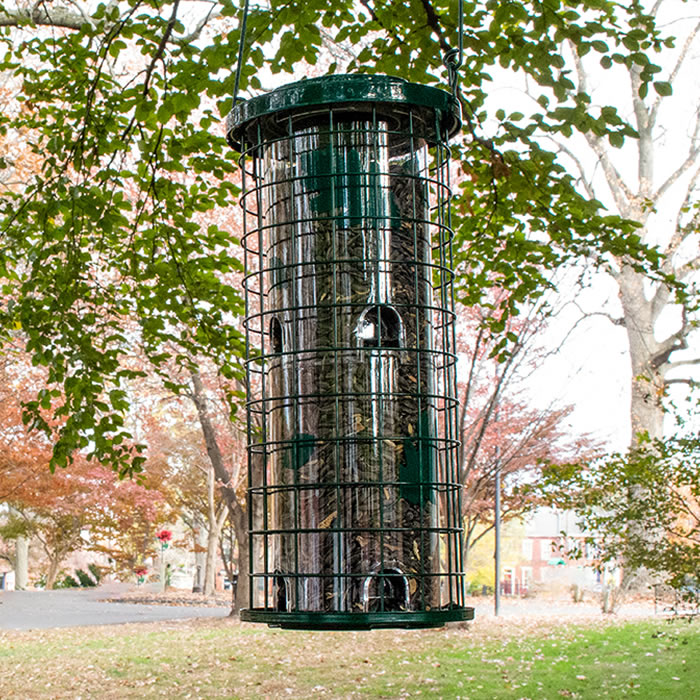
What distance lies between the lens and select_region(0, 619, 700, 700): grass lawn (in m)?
8.85

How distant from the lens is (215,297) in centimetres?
719

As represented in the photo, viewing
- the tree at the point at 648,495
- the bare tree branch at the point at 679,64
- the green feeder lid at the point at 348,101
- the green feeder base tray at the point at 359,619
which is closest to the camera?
the green feeder base tray at the point at 359,619

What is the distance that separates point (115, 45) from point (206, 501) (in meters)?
24.1

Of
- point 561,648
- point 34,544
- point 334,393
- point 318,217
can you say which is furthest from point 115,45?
point 34,544

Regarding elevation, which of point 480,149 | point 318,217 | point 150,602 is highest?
point 480,149

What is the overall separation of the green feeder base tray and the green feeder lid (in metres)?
1.33

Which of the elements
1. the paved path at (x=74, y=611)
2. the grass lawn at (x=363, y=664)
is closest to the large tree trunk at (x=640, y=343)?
the grass lawn at (x=363, y=664)

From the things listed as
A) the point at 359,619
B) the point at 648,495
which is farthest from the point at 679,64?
the point at 359,619

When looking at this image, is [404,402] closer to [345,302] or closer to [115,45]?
[345,302]

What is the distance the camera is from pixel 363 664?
1054 cm

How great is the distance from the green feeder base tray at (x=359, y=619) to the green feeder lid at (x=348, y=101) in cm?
133

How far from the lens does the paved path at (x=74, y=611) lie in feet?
58.0

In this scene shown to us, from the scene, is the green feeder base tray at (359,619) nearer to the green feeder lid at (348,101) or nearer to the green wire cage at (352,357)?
the green wire cage at (352,357)

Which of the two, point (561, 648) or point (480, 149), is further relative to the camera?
point (561, 648)
